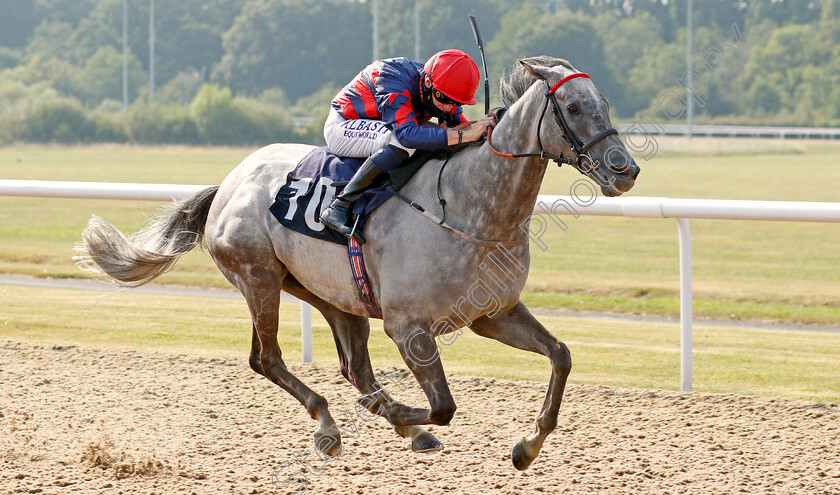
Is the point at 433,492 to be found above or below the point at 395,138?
below

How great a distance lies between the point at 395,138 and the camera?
344cm

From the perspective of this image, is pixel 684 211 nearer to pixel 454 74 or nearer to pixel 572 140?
pixel 454 74

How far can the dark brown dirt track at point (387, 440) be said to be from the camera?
12.2ft

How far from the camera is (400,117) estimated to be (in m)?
3.40

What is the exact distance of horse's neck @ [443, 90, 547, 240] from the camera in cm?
318

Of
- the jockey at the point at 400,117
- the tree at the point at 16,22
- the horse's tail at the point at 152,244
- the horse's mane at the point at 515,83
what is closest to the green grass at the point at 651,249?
the horse's tail at the point at 152,244

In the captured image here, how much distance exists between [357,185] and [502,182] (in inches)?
22.9

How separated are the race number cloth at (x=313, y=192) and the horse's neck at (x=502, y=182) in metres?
0.53

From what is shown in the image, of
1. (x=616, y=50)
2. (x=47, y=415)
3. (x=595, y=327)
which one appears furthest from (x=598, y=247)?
(x=616, y=50)

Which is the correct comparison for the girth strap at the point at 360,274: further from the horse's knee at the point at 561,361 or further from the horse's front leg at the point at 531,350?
the horse's knee at the point at 561,361

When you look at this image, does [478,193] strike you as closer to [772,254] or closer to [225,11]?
[772,254]

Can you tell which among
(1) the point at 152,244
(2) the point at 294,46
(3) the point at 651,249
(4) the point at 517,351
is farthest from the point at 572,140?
(2) the point at 294,46

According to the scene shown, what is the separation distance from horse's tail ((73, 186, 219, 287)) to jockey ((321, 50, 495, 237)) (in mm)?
1048

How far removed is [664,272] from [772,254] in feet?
6.99
